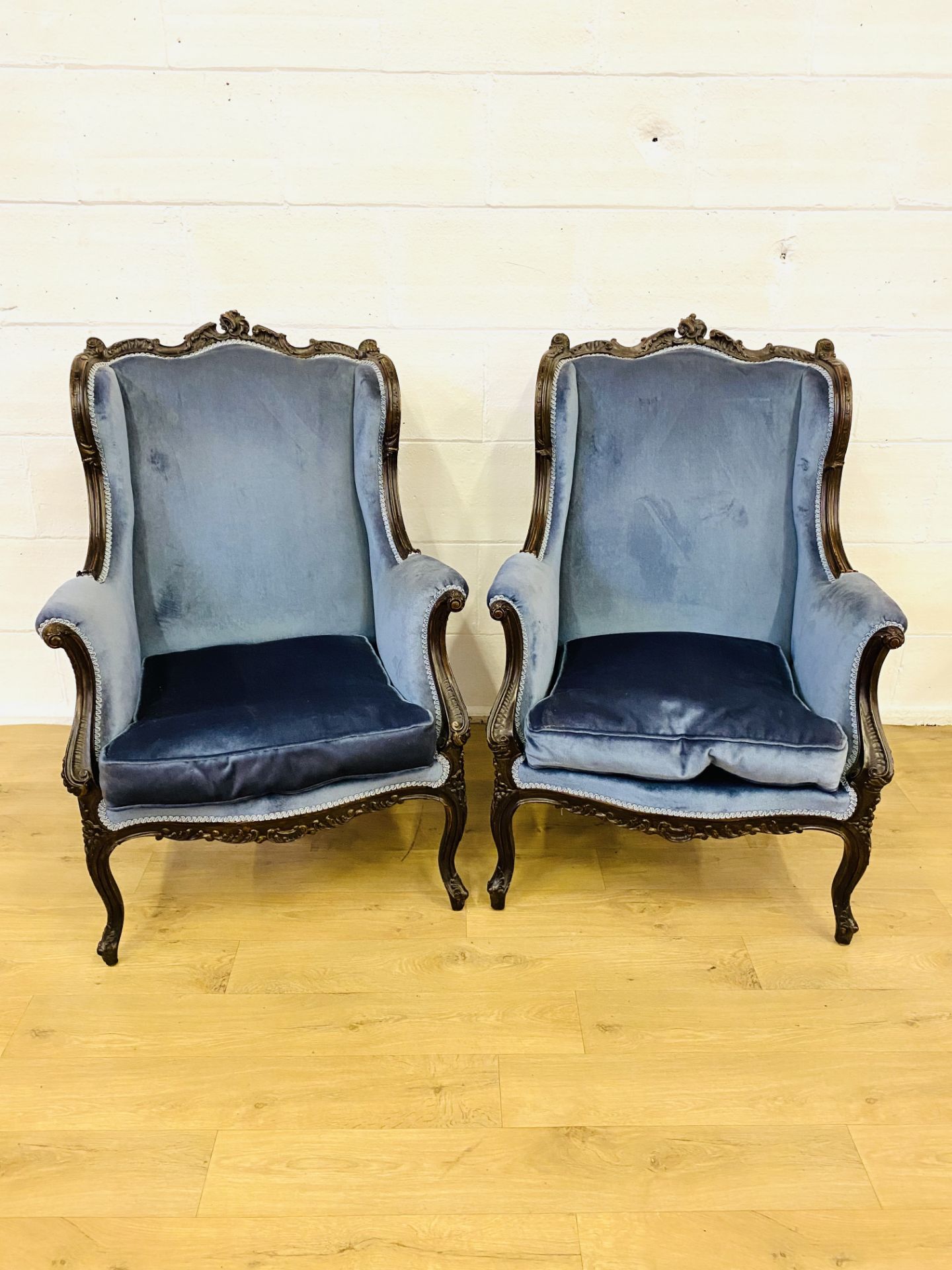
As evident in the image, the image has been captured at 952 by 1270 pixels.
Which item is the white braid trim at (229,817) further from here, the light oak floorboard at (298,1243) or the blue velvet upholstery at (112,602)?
the light oak floorboard at (298,1243)

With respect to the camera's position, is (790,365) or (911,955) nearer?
(911,955)

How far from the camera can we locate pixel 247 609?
2113 millimetres

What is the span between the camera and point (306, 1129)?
1.48 meters

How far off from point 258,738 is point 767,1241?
111cm

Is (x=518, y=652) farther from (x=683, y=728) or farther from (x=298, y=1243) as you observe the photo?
(x=298, y=1243)

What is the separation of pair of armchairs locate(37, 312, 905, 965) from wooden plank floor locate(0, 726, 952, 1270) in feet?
0.53

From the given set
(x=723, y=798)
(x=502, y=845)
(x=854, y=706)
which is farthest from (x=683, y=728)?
(x=502, y=845)

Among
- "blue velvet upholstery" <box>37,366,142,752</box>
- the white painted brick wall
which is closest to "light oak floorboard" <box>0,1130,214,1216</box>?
"blue velvet upholstery" <box>37,366,142,752</box>

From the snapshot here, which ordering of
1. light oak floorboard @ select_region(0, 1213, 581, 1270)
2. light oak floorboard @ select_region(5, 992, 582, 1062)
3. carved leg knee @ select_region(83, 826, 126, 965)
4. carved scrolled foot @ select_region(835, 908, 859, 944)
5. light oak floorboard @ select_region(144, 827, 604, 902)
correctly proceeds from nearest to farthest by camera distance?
light oak floorboard @ select_region(0, 1213, 581, 1270) < light oak floorboard @ select_region(5, 992, 582, 1062) < carved leg knee @ select_region(83, 826, 126, 965) < carved scrolled foot @ select_region(835, 908, 859, 944) < light oak floorboard @ select_region(144, 827, 604, 902)

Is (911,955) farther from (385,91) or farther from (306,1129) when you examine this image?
(385,91)

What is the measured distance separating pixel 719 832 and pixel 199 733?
98 cm

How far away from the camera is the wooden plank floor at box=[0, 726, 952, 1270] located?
1.34 meters

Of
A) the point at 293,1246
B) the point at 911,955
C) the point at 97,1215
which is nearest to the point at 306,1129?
the point at 293,1246

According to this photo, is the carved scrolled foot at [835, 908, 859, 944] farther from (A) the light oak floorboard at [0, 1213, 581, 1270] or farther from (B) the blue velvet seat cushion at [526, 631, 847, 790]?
(A) the light oak floorboard at [0, 1213, 581, 1270]
